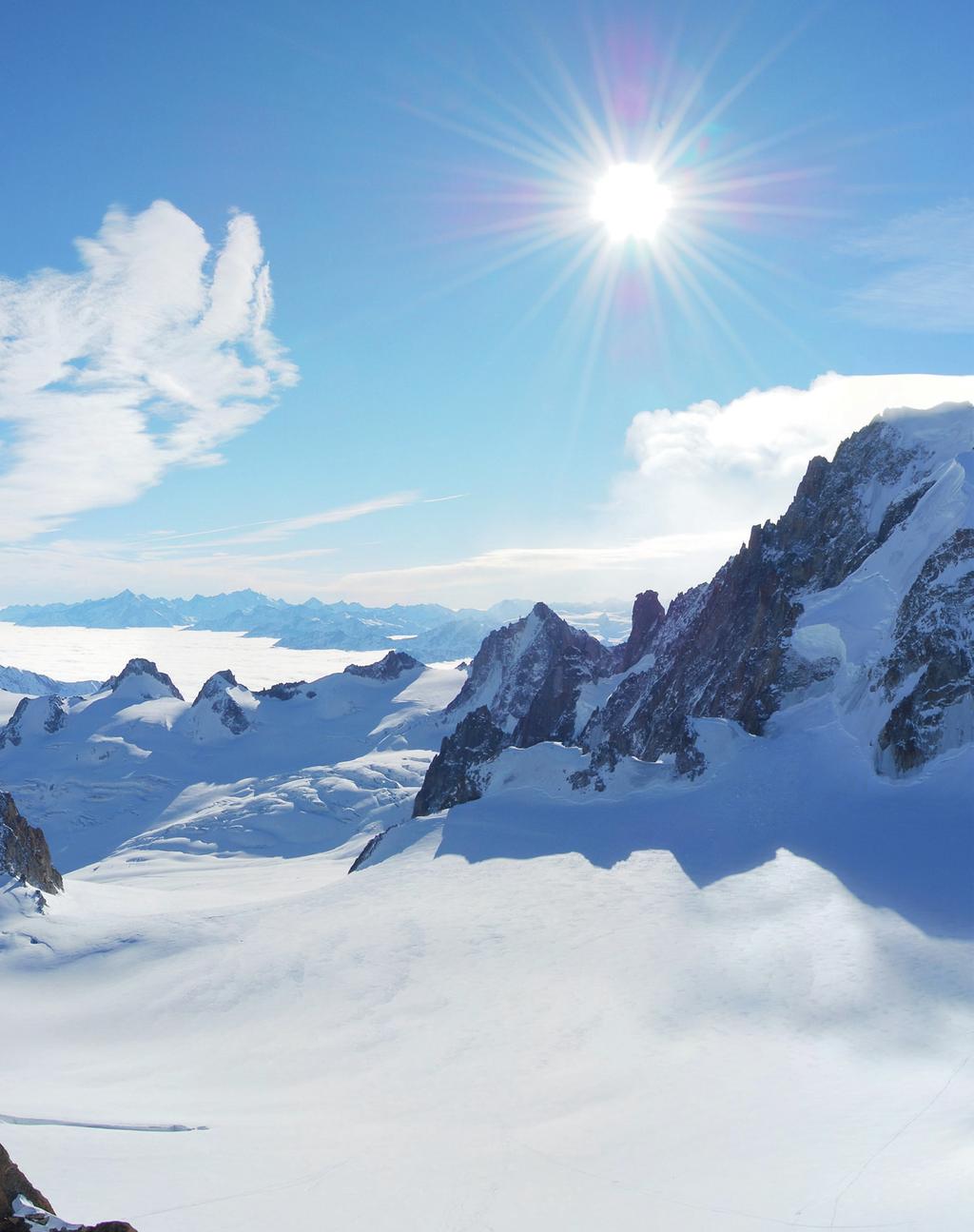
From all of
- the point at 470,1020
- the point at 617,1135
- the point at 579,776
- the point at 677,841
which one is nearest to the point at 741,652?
the point at 579,776

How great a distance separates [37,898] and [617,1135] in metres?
36.9

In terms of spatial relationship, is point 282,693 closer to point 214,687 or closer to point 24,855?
point 214,687

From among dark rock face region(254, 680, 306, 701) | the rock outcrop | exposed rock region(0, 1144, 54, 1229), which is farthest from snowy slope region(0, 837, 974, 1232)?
dark rock face region(254, 680, 306, 701)

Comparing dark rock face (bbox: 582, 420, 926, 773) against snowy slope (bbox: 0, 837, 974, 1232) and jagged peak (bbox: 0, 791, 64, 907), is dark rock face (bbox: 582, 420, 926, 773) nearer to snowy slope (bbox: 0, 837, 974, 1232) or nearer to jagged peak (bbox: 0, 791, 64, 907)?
snowy slope (bbox: 0, 837, 974, 1232)

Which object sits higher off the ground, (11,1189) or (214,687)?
(214,687)

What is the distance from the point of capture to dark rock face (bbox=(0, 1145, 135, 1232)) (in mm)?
8461

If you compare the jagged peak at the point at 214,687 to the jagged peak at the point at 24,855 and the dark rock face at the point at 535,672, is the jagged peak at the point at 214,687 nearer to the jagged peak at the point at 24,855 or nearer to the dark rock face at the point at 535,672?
the dark rock face at the point at 535,672

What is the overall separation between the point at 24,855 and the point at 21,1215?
40985mm

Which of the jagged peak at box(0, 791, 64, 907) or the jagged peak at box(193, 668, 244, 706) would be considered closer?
the jagged peak at box(0, 791, 64, 907)

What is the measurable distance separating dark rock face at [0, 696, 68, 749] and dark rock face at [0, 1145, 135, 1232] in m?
183

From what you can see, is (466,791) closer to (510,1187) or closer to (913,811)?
(913,811)

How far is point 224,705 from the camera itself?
592ft

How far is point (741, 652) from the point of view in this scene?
51.1 meters

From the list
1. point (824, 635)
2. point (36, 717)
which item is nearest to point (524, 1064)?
point (824, 635)
